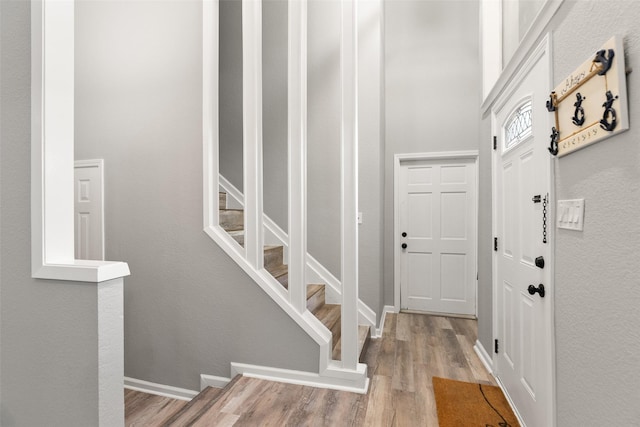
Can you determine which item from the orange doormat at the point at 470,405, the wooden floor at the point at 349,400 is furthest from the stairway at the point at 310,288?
the orange doormat at the point at 470,405

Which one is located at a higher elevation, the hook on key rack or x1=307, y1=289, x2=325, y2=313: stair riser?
the hook on key rack

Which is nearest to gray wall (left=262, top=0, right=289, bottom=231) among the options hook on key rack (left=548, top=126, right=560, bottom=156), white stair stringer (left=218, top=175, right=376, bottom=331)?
white stair stringer (left=218, top=175, right=376, bottom=331)

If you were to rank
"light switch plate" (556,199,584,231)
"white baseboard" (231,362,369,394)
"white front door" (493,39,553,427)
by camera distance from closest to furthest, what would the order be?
"light switch plate" (556,199,584,231), "white front door" (493,39,553,427), "white baseboard" (231,362,369,394)

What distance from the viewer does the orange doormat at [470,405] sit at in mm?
1900

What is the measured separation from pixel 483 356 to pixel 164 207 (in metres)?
3.00

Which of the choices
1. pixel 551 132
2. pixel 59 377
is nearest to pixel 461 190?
pixel 551 132

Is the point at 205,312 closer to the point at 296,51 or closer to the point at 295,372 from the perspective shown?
the point at 295,372

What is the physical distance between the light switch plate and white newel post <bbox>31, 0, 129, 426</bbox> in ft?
6.08

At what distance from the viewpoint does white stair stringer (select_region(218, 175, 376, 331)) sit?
131 inches

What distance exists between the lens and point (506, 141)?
7.54ft

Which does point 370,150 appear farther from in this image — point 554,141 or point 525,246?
point 554,141

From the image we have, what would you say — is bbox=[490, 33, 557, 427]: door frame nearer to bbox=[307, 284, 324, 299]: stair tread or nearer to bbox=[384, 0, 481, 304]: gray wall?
bbox=[307, 284, 324, 299]: stair tread

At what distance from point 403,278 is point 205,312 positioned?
271cm

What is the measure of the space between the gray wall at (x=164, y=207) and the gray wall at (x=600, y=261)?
4.91 feet
